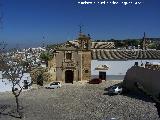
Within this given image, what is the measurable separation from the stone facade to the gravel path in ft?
19.2

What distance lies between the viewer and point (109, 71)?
53.6 metres

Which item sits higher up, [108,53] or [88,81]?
[108,53]

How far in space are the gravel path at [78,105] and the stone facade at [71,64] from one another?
19.2 ft

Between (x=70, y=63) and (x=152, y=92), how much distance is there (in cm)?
4909

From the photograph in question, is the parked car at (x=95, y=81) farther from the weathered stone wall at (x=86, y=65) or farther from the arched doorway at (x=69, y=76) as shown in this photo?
the arched doorway at (x=69, y=76)

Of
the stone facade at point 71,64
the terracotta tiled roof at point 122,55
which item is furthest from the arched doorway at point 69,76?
the terracotta tiled roof at point 122,55

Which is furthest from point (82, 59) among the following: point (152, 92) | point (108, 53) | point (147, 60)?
point (152, 92)

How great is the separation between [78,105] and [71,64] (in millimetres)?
18027

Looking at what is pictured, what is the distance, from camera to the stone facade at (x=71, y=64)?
2063 inches

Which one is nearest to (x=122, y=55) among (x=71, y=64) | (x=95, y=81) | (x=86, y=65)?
(x=86, y=65)

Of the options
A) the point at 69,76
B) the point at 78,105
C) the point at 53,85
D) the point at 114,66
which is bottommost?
the point at 78,105

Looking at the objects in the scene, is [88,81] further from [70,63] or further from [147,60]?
[147,60]

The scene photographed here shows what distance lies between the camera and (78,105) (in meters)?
35.2

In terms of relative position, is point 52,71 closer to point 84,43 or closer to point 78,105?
point 84,43
